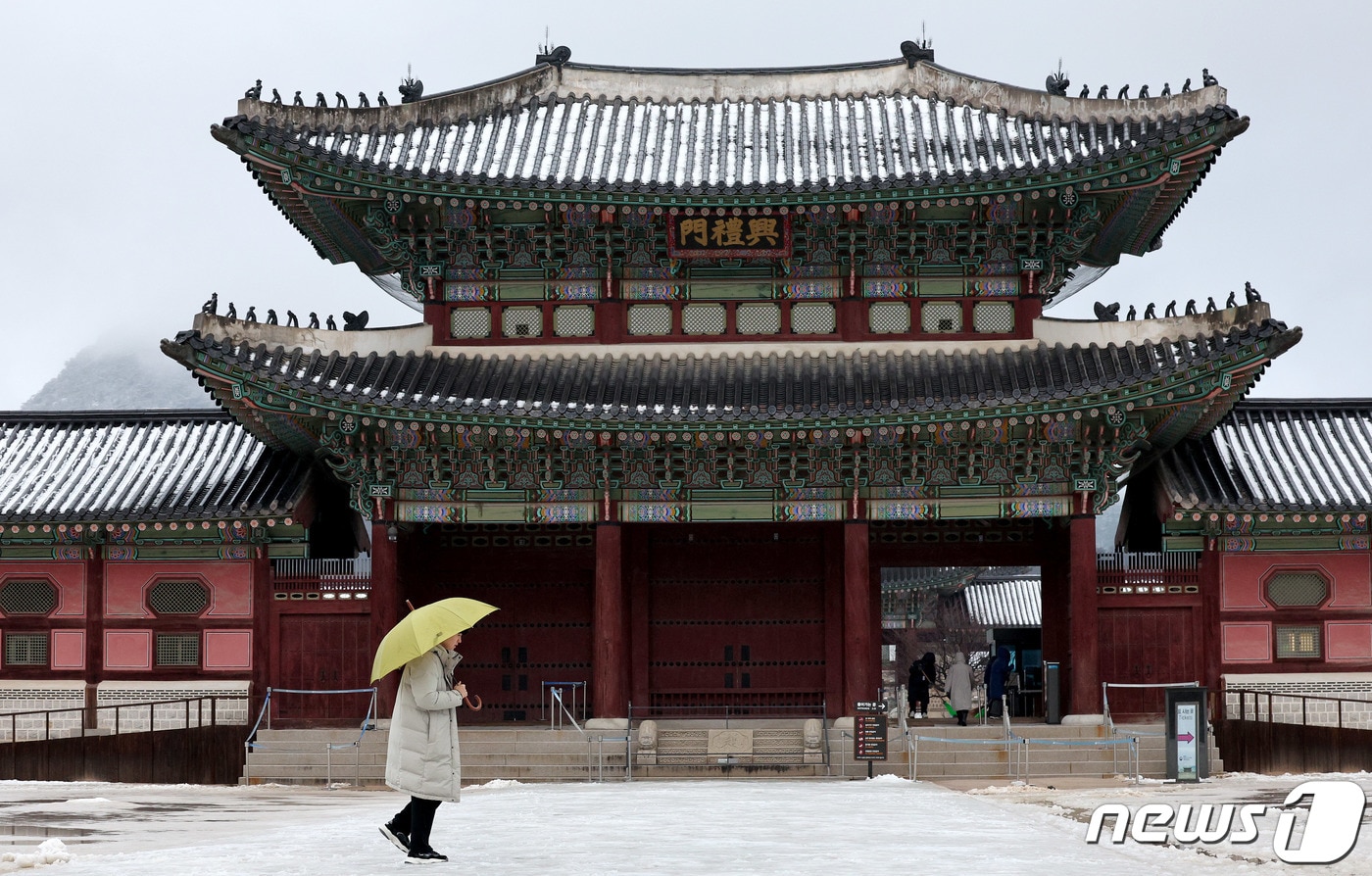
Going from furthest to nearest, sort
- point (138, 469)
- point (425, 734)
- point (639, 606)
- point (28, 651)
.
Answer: point (138, 469)
point (639, 606)
point (28, 651)
point (425, 734)

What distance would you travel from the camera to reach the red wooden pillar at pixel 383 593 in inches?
1027

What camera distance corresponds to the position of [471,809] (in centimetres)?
1784

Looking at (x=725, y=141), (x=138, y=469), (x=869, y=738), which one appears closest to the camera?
(x=869, y=738)

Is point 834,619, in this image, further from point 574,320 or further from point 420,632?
point 420,632

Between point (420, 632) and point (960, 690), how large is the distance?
684 inches

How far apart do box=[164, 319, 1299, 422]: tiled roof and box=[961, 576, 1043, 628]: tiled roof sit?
39674 mm

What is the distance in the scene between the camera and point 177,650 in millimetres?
27906

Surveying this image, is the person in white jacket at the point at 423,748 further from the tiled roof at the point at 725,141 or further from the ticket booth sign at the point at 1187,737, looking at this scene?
the tiled roof at the point at 725,141

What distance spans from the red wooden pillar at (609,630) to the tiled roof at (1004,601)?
40.8 metres

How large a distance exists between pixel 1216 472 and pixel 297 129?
16.6 m

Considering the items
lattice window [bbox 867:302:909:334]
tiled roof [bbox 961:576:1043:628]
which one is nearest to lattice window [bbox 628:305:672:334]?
lattice window [bbox 867:302:909:334]

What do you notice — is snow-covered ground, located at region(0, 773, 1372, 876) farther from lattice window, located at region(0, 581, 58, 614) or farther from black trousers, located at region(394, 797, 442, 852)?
lattice window, located at region(0, 581, 58, 614)

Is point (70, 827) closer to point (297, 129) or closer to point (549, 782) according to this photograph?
point (549, 782)

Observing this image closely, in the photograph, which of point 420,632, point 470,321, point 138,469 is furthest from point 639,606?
point 420,632
